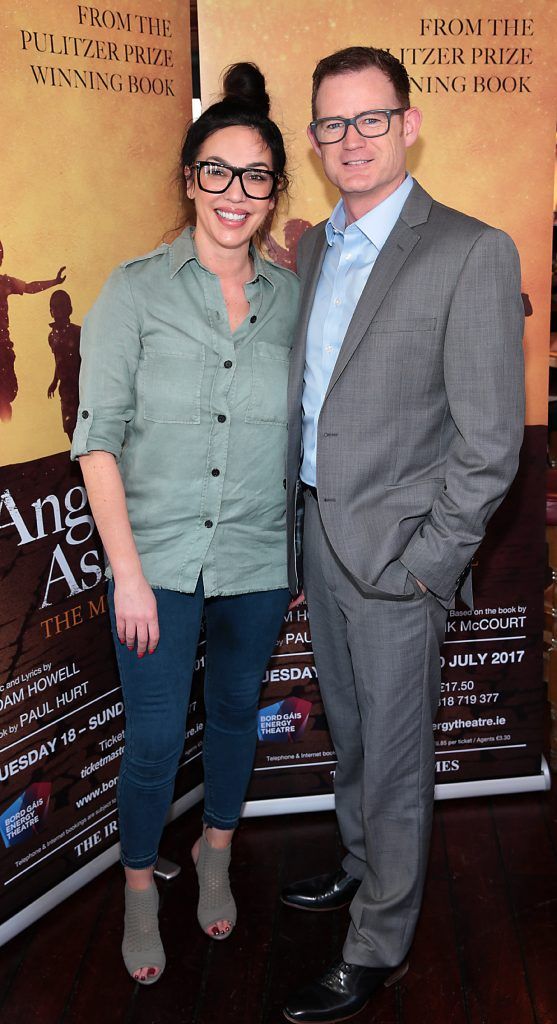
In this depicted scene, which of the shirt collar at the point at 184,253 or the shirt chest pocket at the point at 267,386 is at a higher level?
the shirt collar at the point at 184,253

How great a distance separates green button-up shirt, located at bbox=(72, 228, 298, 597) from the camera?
6.25ft

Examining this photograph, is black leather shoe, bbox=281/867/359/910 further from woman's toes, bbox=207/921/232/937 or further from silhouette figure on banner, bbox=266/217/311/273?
silhouette figure on banner, bbox=266/217/311/273

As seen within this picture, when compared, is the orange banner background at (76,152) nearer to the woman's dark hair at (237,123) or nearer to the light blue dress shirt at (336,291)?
the woman's dark hair at (237,123)

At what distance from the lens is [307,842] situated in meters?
2.72

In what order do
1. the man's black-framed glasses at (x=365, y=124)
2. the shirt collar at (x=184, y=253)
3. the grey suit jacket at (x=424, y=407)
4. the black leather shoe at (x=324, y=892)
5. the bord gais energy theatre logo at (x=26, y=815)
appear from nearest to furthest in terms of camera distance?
the grey suit jacket at (x=424, y=407)
the man's black-framed glasses at (x=365, y=124)
the shirt collar at (x=184, y=253)
the bord gais energy theatre logo at (x=26, y=815)
the black leather shoe at (x=324, y=892)

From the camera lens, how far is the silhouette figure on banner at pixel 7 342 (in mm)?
2064

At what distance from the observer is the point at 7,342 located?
82.0 inches

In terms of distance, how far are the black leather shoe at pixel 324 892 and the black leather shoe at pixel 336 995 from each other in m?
0.30

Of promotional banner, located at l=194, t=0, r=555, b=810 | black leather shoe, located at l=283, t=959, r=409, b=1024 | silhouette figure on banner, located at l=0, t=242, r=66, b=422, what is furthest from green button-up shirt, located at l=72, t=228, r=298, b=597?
black leather shoe, located at l=283, t=959, r=409, b=1024

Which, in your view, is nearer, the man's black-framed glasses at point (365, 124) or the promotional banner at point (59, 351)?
the man's black-framed glasses at point (365, 124)

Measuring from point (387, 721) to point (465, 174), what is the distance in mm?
1399

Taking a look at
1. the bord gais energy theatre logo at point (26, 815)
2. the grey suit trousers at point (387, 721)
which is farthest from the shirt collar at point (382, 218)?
the bord gais energy theatre logo at point (26, 815)

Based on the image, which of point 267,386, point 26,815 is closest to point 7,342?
point 267,386

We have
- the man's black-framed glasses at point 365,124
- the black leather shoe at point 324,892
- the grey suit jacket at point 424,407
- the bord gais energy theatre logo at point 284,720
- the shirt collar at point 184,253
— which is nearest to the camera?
the grey suit jacket at point 424,407
